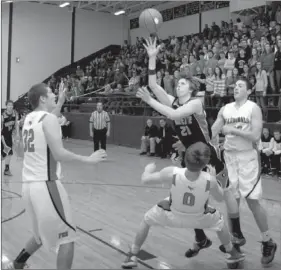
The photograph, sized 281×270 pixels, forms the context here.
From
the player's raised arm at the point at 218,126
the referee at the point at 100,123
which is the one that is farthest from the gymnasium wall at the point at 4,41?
the player's raised arm at the point at 218,126

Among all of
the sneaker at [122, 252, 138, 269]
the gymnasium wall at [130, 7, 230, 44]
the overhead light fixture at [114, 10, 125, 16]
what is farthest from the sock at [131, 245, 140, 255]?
the overhead light fixture at [114, 10, 125, 16]

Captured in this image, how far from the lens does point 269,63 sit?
34.1ft

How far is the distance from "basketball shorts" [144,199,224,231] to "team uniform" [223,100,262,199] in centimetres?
64

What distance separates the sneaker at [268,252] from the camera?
3.66m

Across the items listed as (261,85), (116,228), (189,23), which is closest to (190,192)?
(116,228)

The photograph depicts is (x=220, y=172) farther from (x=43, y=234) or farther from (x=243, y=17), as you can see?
(x=243, y=17)

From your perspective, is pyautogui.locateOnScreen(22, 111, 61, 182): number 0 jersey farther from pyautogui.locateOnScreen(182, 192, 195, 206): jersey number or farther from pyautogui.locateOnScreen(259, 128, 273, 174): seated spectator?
pyautogui.locateOnScreen(259, 128, 273, 174): seated spectator

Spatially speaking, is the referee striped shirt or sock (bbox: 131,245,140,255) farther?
the referee striped shirt

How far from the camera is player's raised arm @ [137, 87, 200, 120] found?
3.38 metres

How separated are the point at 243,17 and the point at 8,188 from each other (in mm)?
13679

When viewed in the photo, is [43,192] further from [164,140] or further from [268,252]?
[164,140]

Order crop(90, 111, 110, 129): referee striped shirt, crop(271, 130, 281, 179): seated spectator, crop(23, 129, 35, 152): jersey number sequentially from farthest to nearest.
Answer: crop(90, 111, 110, 129): referee striped shirt
crop(271, 130, 281, 179): seated spectator
crop(23, 129, 35, 152): jersey number

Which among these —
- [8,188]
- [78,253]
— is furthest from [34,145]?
[8,188]

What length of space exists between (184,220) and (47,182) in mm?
1146
